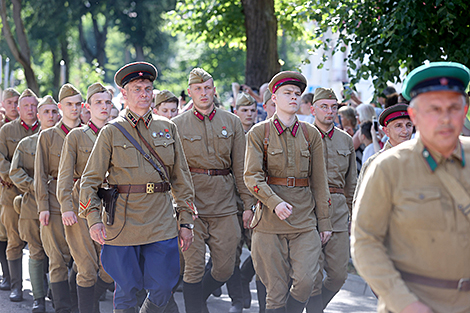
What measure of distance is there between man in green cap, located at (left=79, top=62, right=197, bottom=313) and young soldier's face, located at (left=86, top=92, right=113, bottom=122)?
4.51 ft

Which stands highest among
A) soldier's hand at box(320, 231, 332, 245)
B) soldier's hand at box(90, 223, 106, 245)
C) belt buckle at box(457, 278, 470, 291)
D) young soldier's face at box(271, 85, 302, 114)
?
young soldier's face at box(271, 85, 302, 114)

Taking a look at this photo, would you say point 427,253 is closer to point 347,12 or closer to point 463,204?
point 463,204

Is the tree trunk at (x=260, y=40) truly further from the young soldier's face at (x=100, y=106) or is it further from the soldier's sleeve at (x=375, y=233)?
the soldier's sleeve at (x=375, y=233)

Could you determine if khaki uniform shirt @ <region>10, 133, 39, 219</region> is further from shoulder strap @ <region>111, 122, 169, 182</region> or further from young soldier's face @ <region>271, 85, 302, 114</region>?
young soldier's face @ <region>271, 85, 302, 114</region>

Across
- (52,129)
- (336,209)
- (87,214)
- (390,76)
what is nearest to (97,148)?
(87,214)

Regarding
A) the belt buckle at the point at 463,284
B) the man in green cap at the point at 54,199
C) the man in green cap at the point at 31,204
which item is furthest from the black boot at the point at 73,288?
the belt buckle at the point at 463,284

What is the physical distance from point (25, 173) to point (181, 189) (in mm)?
2944

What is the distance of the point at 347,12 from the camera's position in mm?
9008

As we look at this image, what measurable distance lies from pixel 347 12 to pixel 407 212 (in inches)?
251

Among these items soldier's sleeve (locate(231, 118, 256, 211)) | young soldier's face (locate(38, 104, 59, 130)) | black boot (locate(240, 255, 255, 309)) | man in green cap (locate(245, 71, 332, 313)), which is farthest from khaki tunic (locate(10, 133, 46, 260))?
man in green cap (locate(245, 71, 332, 313))

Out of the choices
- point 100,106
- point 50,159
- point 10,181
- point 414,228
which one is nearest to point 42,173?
point 50,159

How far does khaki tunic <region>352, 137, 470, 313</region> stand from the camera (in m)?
3.02

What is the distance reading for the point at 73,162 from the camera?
256 inches

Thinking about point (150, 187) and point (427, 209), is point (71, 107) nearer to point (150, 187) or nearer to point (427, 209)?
point (150, 187)
